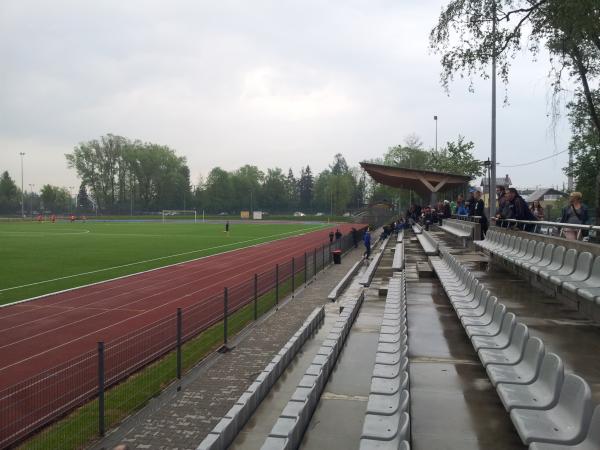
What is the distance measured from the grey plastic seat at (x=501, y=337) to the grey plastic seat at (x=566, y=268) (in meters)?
2.24

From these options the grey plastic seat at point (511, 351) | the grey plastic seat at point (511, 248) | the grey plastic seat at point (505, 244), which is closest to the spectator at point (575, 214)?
the grey plastic seat at point (511, 248)

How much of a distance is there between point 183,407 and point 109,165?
402 ft

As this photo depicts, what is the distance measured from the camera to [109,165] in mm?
119812

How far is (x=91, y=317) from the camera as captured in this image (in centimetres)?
1359

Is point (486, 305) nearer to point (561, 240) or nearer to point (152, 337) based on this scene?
point (561, 240)

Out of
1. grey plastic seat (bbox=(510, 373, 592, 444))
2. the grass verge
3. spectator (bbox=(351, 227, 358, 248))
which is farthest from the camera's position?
spectator (bbox=(351, 227, 358, 248))

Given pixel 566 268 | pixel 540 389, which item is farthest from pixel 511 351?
pixel 566 268

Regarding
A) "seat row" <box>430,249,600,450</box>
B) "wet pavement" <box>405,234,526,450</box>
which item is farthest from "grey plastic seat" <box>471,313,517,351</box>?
"wet pavement" <box>405,234,526,450</box>

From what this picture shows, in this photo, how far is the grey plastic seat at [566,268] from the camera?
6.73 meters

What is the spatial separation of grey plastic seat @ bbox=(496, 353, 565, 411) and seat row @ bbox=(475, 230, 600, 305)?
183cm

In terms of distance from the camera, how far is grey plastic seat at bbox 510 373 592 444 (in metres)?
2.64

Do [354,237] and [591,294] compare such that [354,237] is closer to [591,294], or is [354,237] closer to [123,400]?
[123,400]

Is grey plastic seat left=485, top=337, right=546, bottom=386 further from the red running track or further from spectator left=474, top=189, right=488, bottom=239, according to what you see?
spectator left=474, top=189, right=488, bottom=239

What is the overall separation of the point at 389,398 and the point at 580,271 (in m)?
3.95
